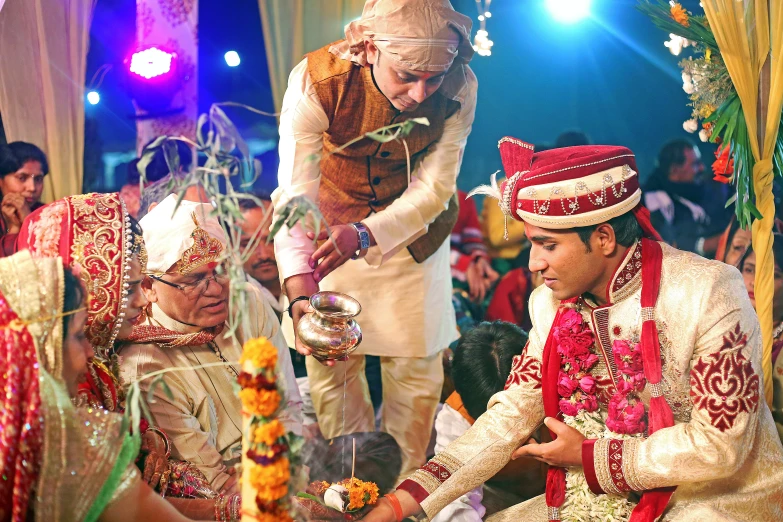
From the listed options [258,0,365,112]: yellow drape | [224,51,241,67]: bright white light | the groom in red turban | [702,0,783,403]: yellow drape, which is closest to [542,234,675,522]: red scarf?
the groom in red turban

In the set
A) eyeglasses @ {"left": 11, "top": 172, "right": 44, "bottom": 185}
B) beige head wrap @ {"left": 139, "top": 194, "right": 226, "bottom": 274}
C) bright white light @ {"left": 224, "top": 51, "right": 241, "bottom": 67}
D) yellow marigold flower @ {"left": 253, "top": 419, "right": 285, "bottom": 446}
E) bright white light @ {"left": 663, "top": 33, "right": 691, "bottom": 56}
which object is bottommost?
yellow marigold flower @ {"left": 253, "top": 419, "right": 285, "bottom": 446}

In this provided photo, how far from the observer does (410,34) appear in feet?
13.1

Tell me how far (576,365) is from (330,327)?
1.03m

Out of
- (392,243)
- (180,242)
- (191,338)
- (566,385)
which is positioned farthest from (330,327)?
(566,385)

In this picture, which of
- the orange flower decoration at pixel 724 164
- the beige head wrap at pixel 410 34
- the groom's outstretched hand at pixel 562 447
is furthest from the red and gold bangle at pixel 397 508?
the orange flower decoration at pixel 724 164

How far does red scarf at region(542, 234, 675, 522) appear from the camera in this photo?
3.00 metres

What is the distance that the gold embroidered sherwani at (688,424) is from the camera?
288cm

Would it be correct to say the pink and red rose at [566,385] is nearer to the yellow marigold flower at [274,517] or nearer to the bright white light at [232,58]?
the yellow marigold flower at [274,517]

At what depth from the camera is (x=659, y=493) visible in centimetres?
300

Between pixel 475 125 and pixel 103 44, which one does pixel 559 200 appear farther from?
pixel 103 44

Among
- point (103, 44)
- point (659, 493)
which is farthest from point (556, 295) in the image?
point (103, 44)

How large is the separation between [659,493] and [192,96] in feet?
9.79

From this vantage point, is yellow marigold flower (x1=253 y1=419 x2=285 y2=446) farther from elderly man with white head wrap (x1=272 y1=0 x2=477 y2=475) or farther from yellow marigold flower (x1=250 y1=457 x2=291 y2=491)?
elderly man with white head wrap (x1=272 y1=0 x2=477 y2=475)

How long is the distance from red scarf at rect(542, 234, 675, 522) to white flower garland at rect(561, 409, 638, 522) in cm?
4
